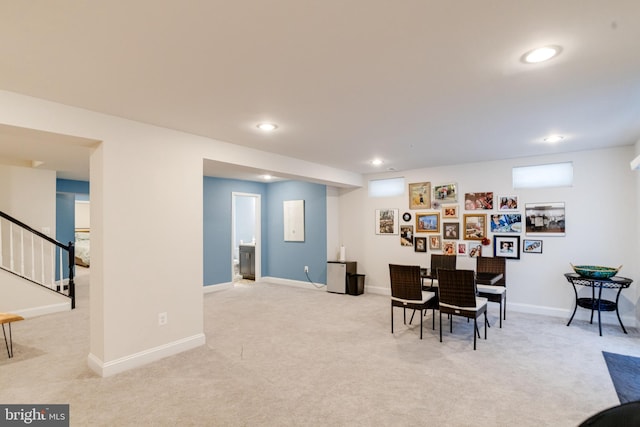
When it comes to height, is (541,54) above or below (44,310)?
above

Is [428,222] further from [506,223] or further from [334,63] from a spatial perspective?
[334,63]

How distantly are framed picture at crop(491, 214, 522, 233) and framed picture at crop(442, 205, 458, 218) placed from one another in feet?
1.94

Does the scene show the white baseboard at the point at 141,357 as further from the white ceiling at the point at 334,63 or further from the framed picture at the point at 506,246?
the framed picture at the point at 506,246

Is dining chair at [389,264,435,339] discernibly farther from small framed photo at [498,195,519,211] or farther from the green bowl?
small framed photo at [498,195,519,211]

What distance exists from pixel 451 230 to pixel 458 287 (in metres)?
2.25

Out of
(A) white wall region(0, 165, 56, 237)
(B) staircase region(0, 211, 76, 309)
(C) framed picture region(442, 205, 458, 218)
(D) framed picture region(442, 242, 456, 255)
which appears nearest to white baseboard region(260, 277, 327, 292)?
(D) framed picture region(442, 242, 456, 255)

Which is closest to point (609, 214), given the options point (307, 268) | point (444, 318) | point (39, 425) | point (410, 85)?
point (444, 318)

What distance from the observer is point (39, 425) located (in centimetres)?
231

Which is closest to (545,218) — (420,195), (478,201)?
(478,201)

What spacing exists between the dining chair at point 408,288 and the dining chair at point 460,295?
239 millimetres

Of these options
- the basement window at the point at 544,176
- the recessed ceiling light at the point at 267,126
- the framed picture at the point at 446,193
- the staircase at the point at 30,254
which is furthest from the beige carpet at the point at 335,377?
the recessed ceiling light at the point at 267,126

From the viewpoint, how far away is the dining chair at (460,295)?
3.57 metres

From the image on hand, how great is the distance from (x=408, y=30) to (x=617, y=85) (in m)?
1.90

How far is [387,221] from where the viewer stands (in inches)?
254
